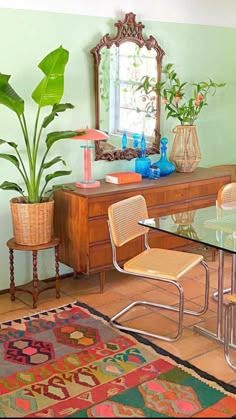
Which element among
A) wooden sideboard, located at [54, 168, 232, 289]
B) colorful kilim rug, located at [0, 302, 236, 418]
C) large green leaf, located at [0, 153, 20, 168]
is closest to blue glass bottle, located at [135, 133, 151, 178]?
wooden sideboard, located at [54, 168, 232, 289]

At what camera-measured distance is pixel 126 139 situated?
15.4 feet

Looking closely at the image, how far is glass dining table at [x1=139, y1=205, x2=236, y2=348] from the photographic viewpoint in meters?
3.16

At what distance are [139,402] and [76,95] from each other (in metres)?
2.47

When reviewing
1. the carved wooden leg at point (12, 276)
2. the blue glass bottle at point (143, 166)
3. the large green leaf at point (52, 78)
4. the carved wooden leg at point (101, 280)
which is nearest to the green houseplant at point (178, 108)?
the blue glass bottle at point (143, 166)

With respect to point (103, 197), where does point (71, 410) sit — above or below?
below

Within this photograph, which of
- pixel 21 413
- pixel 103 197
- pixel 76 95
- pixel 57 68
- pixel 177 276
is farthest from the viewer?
pixel 76 95

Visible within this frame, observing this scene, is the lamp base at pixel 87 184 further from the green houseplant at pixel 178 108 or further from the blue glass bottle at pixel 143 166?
the green houseplant at pixel 178 108

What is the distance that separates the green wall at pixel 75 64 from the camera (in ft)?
13.2

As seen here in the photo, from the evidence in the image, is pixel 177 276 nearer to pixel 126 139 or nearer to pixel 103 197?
pixel 103 197

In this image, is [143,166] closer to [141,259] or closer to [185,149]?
[185,149]

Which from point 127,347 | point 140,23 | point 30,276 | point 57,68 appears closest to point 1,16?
point 57,68

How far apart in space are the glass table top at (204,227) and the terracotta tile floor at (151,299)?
69 cm

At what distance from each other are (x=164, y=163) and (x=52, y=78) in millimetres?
1391

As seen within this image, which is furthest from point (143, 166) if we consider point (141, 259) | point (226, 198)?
point (141, 259)
